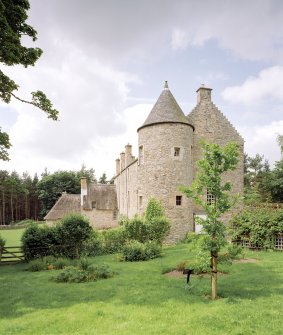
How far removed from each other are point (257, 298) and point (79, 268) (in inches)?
310

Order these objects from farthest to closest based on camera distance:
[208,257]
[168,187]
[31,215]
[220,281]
A: 1. [31,215]
2. [168,187]
3. [220,281]
4. [208,257]

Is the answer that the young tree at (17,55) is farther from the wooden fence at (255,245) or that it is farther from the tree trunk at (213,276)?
the wooden fence at (255,245)

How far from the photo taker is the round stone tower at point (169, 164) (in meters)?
24.8

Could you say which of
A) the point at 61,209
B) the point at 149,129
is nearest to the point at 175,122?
Result: the point at 149,129

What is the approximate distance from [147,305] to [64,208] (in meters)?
36.1

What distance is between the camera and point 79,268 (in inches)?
562

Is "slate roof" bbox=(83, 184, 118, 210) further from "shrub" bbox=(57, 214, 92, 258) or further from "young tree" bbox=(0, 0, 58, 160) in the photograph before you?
"young tree" bbox=(0, 0, 58, 160)

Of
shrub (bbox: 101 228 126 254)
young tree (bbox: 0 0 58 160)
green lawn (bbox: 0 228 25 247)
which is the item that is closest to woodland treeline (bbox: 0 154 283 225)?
green lawn (bbox: 0 228 25 247)

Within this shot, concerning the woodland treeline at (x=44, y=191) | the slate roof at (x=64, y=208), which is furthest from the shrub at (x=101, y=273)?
the woodland treeline at (x=44, y=191)

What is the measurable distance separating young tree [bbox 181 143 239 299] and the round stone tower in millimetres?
14178

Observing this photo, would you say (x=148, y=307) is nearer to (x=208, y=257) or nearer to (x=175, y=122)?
(x=208, y=257)

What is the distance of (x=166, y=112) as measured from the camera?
83.6ft

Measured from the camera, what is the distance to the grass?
24.5 feet

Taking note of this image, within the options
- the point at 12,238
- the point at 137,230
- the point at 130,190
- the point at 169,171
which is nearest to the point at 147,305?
the point at 137,230
